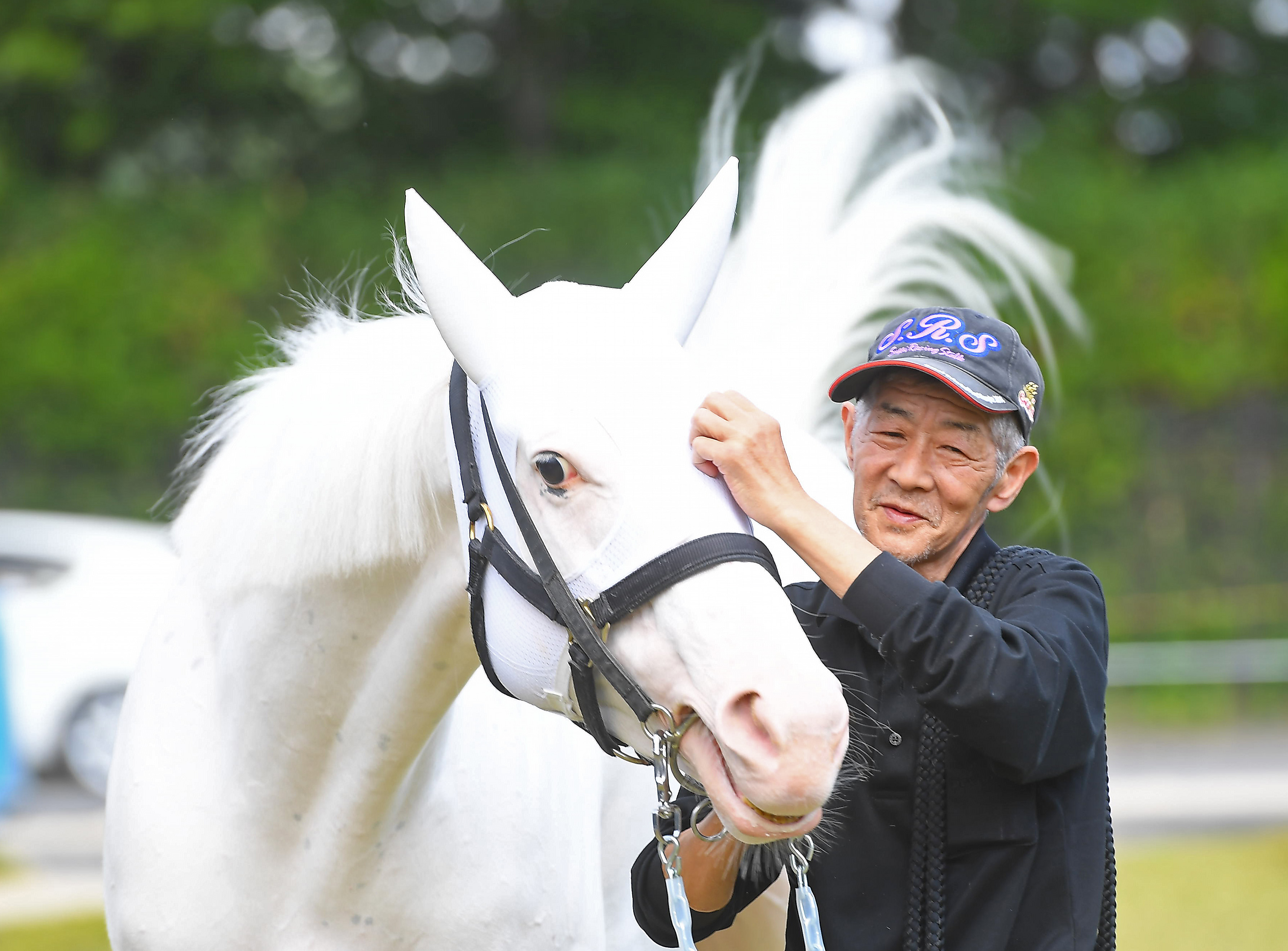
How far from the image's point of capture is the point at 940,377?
6.49ft

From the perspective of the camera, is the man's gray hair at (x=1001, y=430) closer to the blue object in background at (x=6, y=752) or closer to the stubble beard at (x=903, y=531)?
the stubble beard at (x=903, y=531)

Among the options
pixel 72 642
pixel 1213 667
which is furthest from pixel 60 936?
pixel 1213 667

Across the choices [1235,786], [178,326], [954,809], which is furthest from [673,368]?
[178,326]

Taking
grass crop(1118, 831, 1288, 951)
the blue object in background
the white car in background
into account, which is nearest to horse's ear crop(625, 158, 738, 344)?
→ grass crop(1118, 831, 1288, 951)

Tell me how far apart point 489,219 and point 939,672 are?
32.5 feet

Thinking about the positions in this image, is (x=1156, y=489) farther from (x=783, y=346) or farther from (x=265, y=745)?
(x=265, y=745)

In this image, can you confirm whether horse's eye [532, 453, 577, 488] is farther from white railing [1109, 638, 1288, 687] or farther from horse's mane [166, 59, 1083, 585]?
white railing [1109, 638, 1288, 687]

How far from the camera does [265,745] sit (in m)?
2.32

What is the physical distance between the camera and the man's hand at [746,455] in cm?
179

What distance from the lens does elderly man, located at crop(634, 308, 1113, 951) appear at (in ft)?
5.88

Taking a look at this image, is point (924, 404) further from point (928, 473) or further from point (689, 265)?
point (689, 265)

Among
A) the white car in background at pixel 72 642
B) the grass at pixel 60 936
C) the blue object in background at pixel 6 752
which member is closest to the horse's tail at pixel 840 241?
the grass at pixel 60 936

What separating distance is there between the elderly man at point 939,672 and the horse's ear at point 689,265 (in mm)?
248

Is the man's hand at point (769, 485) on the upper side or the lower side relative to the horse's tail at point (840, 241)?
lower
